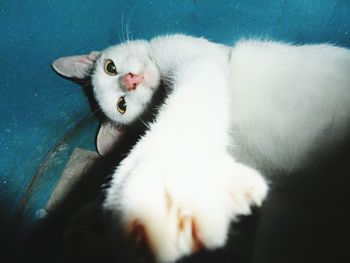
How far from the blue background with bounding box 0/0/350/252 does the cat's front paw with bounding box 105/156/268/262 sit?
73 cm

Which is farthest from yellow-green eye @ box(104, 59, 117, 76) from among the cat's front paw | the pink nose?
the cat's front paw

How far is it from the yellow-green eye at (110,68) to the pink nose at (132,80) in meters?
0.10

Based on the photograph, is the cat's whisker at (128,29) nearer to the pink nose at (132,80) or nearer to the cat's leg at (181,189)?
the pink nose at (132,80)

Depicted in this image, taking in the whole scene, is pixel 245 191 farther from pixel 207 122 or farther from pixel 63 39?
pixel 63 39

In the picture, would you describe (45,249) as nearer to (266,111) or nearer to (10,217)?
(10,217)

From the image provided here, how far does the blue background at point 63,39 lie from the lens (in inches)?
41.8

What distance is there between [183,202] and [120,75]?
2.41 feet

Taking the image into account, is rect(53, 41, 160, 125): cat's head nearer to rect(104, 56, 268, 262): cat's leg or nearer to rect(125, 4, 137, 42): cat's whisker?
rect(125, 4, 137, 42): cat's whisker

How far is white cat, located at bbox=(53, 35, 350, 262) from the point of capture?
0.48 metres

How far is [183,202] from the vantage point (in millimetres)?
475

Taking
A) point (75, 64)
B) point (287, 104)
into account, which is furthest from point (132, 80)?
point (287, 104)

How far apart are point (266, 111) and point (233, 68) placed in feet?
0.53

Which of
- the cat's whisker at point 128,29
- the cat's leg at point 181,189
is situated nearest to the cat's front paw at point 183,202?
the cat's leg at point 181,189

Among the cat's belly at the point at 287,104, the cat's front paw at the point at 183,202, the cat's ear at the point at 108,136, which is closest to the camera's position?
the cat's front paw at the point at 183,202
